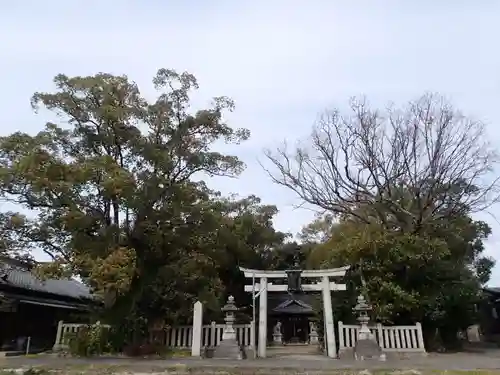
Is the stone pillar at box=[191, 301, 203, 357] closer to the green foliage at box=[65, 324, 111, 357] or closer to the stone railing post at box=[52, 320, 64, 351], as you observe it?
the green foliage at box=[65, 324, 111, 357]

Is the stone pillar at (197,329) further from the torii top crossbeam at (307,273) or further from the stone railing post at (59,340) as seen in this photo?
the stone railing post at (59,340)

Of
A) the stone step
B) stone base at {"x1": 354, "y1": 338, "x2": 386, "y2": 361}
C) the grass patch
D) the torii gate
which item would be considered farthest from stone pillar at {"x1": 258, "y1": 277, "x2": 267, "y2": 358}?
the grass patch

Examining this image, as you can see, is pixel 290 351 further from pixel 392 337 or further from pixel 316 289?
pixel 392 337

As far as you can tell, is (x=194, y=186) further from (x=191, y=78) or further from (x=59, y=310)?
(x=59, y=310)

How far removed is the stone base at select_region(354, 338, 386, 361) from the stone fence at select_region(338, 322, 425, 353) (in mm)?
951

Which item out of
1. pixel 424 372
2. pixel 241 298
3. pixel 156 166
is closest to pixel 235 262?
pixel 241 298

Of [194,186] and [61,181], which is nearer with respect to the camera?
[61,181]

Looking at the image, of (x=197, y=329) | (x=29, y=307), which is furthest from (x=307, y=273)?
(x=29, y=307)

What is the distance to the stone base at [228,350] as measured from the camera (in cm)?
1315

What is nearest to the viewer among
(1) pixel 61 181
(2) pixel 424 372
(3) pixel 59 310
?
(2) pixel 424 372

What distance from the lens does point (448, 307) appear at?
15.9m

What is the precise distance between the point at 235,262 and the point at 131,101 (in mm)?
13038

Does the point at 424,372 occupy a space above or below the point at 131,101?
below

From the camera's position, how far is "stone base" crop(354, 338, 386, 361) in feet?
41.8
